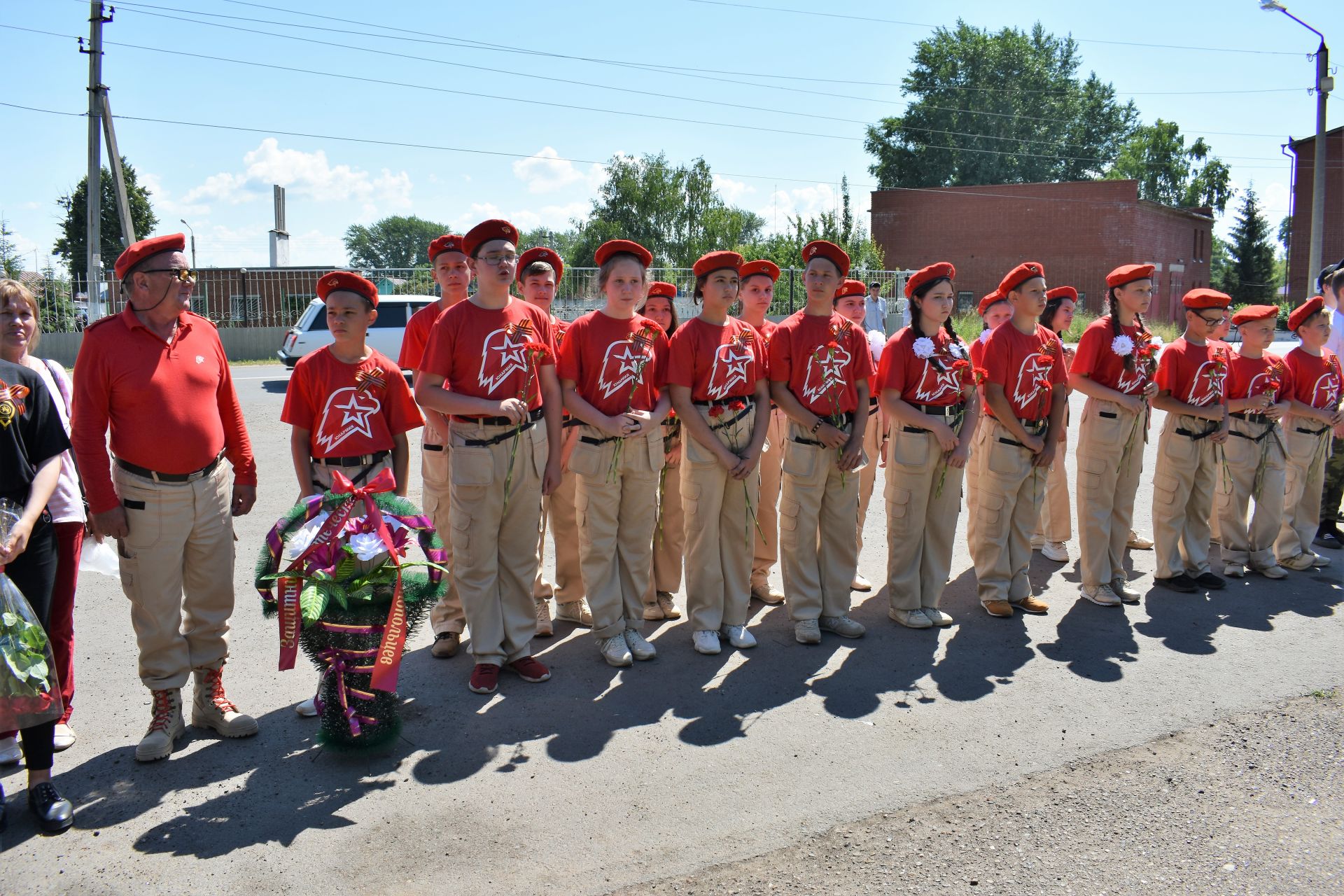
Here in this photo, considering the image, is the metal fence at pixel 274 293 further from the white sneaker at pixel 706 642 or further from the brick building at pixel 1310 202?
the brick building at pixel 1310 202

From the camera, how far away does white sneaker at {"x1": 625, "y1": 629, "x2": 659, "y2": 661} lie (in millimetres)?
5227

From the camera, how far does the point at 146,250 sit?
398 cm

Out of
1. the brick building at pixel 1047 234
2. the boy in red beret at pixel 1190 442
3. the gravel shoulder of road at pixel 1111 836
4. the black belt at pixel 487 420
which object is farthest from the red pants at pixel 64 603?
the brick building at pixel 1047 234

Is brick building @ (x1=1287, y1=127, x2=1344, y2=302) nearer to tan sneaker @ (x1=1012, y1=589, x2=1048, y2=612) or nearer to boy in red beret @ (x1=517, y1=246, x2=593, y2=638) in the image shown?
tan sneaker @ (x1=1012, y1=589, x2=1048, y2=612)

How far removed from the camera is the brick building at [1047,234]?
42875 millimetres

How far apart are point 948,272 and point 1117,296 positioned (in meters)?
1.42

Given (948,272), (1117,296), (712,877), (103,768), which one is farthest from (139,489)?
(1117,296)

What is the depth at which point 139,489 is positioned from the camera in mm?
3977

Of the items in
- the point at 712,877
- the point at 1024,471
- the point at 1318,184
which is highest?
the point at 1318,184

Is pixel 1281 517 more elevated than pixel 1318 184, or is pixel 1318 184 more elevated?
pixel 1318 184

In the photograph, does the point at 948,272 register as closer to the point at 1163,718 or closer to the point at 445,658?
the point at 1163,718

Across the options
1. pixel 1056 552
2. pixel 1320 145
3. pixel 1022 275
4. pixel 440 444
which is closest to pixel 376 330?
pixel 440 444

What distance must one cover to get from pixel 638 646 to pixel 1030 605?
8.58 ft

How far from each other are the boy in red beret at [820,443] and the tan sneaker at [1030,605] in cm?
123
